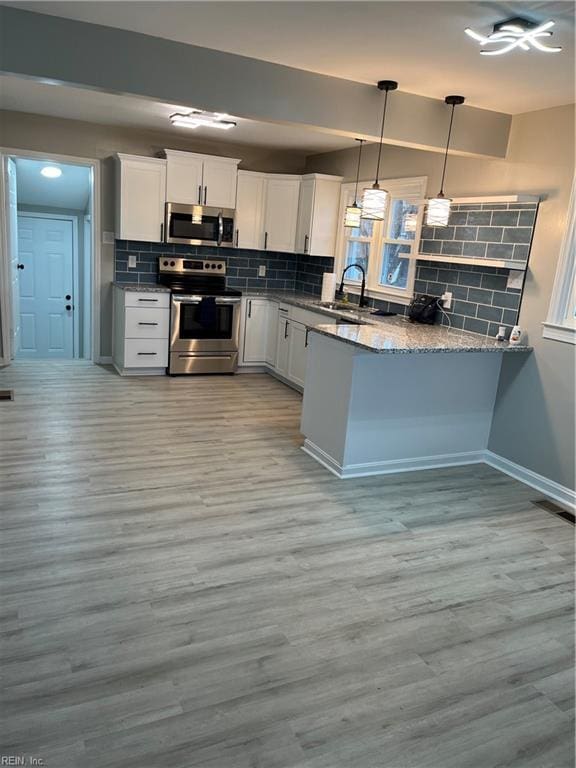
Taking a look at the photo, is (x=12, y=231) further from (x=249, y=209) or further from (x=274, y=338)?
(x=274, y=338)

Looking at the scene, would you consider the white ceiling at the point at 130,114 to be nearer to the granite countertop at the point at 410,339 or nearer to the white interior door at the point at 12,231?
the white interior door at the point at 12,231

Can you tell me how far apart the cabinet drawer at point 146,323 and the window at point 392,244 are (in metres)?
1.88

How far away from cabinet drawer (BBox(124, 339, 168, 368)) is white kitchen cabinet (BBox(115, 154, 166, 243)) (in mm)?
1037

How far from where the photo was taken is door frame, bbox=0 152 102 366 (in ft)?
17.7

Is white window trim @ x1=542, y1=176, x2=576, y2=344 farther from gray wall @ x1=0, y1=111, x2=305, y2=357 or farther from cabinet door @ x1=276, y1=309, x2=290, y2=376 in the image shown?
gray wall @ x1=0, y1=111, x2=305, y2=357

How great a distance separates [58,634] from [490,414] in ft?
10.5

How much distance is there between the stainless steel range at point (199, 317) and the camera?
580cm

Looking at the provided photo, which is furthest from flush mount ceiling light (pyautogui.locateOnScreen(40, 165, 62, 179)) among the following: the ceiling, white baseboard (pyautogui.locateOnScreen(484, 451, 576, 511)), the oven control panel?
white baseboard (pyautogui.locateOnScreen(484, 451, 576, 511))

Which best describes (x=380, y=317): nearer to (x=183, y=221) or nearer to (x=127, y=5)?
(x=183, y=221)

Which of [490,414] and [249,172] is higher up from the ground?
[249,172]

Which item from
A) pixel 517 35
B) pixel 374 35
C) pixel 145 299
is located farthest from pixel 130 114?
pixel 517 35

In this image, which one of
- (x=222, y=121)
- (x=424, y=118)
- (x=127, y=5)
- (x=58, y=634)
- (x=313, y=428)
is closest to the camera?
(x=58, y=634)

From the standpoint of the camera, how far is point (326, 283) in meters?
5.64

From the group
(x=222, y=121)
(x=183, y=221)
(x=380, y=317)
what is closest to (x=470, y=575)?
(x=380, y=317)
